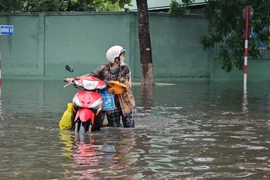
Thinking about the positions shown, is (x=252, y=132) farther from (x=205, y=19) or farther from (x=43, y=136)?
(x=205, y=19)

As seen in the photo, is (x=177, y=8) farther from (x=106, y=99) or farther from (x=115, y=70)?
(x=115, y=70)

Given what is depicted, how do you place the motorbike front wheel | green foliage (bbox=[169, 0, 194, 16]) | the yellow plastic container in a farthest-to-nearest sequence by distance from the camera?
1. green foliage (bbox=[169, 0, 194, 16])
2. the yellow plastic container
3. the motorbike front wheel

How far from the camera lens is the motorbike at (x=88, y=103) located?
9.23 m

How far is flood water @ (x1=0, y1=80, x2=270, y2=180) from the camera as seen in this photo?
252 inches

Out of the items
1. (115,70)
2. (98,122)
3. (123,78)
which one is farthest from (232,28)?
(115,70)

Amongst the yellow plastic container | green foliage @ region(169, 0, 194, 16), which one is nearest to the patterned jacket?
the yellow plastic container

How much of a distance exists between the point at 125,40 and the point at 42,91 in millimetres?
7706

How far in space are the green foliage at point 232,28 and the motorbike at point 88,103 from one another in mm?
13976

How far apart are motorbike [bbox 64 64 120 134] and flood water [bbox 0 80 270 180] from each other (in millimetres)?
232

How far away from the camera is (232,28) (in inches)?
943

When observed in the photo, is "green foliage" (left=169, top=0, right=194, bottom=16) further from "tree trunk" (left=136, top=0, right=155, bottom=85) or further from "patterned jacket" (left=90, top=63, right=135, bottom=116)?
"patterned jacket" (left=90, top=63, right=135, bottom=116)

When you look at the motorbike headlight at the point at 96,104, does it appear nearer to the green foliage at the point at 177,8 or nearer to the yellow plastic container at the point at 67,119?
the yellow plastic container at the point at 67,119

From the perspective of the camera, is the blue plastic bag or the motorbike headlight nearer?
the motorbike headlight

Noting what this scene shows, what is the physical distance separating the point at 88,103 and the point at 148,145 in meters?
1.37
